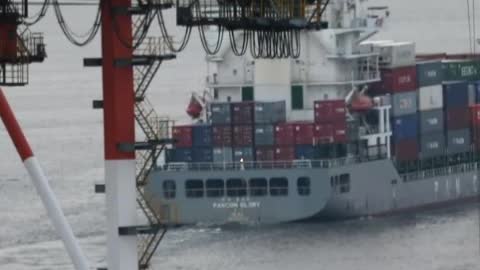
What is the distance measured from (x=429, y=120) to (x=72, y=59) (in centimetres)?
8021

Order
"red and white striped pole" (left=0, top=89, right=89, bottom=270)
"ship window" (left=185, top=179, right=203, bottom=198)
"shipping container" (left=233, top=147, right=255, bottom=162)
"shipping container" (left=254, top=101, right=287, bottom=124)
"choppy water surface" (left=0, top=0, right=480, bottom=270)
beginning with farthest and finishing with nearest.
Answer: "ship window" (left=185, top=179, right=203, bottom=198) → "shipping container" (left=233, top=147, right=255, bottom=162) → "shipping container" (left=254, top=101, right=287, bottom=124) → "choppy water surface" (left=0, top=0, right=480, bottom=270) → "red and white striped pole" (left=0, top=89, right=89, bottom=270)

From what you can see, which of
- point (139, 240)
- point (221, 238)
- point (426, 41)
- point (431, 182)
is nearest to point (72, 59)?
point (426, 41)

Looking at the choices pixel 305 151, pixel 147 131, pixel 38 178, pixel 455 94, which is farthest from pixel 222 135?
pixel 38 178

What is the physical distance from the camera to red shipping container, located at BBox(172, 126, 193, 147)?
188 ft

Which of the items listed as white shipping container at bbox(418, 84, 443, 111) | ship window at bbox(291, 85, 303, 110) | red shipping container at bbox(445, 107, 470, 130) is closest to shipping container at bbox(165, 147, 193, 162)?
ship window at bbox(291, 85, 303, 110)

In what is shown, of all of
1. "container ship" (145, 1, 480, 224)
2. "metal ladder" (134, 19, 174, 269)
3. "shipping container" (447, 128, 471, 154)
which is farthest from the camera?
"shipping container" (447, 128, 471, 154)

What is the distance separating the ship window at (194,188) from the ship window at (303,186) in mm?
2761

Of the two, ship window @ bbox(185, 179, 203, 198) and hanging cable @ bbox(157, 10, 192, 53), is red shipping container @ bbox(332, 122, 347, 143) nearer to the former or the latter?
ship window @ bbox(185, 179, 203, 198)

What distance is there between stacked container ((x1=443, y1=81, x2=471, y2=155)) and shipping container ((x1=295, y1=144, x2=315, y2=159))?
25.2 feet

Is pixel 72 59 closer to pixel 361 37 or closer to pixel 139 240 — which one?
pixel 361 37

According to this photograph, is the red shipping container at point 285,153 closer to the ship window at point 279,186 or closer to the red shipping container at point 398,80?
the ship window at point 279,186

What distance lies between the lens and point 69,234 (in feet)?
57.4

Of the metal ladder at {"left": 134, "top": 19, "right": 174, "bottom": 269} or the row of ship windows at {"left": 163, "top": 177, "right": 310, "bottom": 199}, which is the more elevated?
Answer: the metal ladder at {"left": 134, "top": 19, "right": 174, "bottom": 269}

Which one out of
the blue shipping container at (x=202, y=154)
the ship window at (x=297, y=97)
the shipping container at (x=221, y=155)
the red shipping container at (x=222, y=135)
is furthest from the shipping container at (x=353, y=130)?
the blue shipping container at (x=202, y=154)
